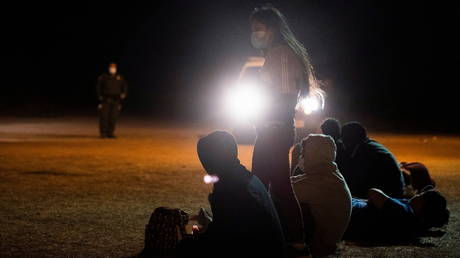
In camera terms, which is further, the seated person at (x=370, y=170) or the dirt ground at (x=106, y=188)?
the seated person at (x=370, y=170)

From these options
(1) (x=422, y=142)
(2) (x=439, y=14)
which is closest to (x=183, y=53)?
(2) (x=439, y=14)

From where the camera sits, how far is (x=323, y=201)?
6.57 metres

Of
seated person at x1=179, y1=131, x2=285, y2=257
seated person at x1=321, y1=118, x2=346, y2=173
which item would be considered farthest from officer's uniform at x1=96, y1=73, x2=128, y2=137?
seated person at x1=179, y1=131, x2=285, y2=257

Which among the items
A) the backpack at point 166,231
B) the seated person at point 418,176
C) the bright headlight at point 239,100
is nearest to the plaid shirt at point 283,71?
the backpack at point 166,231

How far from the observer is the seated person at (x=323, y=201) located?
6.56m

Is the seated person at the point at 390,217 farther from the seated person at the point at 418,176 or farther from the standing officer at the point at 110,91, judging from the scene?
the standing officer at the point at 110,91

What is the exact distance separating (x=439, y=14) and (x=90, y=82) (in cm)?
2440

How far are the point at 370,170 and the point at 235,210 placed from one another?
14.1 ft

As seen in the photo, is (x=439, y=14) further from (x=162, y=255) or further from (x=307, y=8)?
(x=162, y=255)

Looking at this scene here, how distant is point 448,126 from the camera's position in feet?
92.4

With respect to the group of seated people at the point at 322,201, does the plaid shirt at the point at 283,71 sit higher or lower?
higher

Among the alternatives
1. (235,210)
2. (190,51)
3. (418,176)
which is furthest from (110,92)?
(190,51)

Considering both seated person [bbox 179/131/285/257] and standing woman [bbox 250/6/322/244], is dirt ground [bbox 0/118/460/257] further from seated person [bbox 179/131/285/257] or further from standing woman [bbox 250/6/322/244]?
seated person [bbox 179/131/285/257]

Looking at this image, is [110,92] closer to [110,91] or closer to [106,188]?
[110,91]
